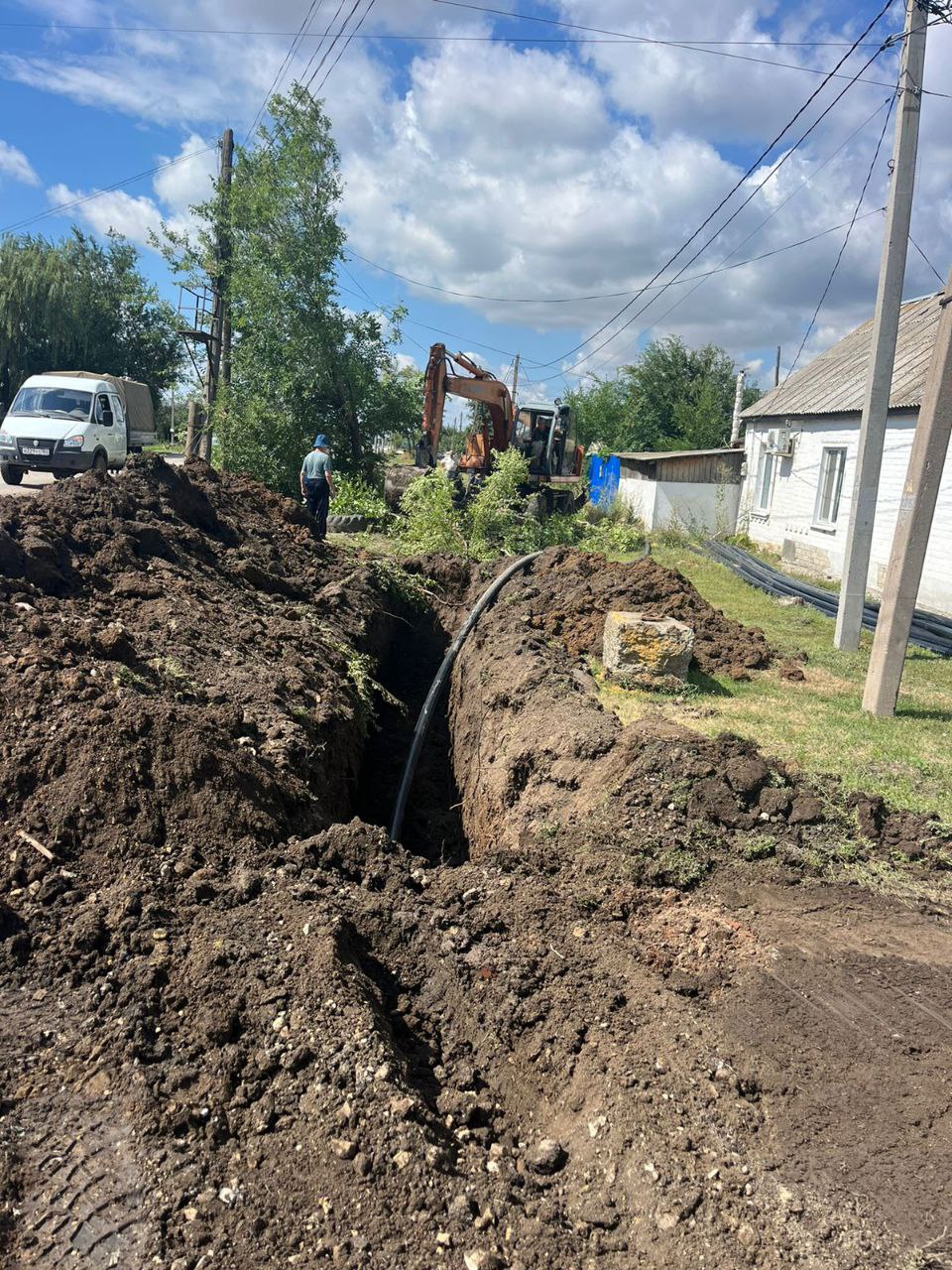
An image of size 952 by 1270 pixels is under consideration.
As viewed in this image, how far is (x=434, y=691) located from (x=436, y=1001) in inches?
216

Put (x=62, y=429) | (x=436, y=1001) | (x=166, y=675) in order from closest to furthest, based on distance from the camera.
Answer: (x=436, y=1001) → (x=166, y=675) → (x=62, y=429)

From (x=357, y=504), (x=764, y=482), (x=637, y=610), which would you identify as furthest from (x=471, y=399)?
(x=637, y=610)

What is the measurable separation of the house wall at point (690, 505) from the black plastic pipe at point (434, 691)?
882cm

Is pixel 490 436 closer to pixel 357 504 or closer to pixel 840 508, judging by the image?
pixel 357 504

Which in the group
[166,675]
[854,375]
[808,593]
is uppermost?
[854,375]

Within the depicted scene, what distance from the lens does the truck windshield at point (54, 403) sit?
18.4 metres

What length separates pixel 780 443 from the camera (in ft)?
58.3

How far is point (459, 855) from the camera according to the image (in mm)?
6980

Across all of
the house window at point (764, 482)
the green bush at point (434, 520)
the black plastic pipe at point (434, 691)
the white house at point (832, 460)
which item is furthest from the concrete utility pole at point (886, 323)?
the house window at point (764, 482)

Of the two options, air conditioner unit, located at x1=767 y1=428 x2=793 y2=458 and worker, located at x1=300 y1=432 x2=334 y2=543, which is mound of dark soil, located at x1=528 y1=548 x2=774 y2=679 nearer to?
worker, located at x1=300 y1=432 x2=334 y2=543

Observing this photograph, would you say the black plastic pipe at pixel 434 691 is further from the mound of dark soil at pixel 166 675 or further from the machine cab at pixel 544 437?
the machine cab at pixel 544 437

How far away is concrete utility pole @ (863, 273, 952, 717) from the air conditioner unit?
35.1 ft

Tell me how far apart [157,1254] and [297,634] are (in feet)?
19.6

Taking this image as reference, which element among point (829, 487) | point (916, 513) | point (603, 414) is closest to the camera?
point (916, 513)
